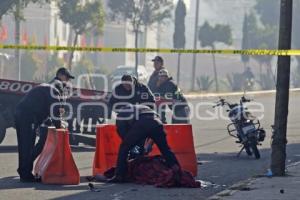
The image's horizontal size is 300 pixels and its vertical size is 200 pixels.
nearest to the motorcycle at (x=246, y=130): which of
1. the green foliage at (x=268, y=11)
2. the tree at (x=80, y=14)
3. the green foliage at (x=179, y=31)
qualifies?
the tree at (x=80, y=14)

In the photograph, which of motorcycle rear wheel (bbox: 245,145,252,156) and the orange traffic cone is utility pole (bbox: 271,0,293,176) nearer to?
the orange traffic cone

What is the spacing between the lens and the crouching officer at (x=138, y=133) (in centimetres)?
1413

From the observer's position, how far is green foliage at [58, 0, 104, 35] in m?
55.8

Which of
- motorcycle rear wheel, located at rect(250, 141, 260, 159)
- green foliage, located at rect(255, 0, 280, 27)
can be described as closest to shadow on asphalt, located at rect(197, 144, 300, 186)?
motorcycle rear wheel, located at rect(250, 141, 260, 159)

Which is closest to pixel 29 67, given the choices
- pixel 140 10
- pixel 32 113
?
pixel 140 10

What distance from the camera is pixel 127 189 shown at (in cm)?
1367

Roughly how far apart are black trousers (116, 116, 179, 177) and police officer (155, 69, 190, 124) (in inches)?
231

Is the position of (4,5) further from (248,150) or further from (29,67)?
(29,67)

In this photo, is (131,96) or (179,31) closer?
(131,96)

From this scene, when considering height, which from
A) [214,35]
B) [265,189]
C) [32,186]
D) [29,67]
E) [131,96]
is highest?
[214,35]

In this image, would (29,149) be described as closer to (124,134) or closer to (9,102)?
(124,134)

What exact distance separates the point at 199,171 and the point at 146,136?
2325 mm

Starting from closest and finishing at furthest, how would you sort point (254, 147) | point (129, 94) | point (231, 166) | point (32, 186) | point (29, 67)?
point (32, 186) → point (129, 94) → point (231, 166) → point (254, 147) → point (29, 67)

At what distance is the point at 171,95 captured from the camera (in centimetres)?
2038
